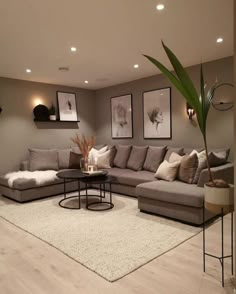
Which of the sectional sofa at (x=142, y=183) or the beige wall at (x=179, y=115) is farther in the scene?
the beige wall at (x=179, y=115)

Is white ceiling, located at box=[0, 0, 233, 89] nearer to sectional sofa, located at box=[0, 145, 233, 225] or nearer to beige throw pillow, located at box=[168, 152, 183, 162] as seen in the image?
beige throw pillow, located at box=[168, 152, 183, 162]

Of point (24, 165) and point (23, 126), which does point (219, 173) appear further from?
point (23, 126)

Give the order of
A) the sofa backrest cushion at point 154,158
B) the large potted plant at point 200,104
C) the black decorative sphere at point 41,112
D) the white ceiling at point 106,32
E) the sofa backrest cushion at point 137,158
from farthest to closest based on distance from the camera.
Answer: the black decorative sphere at point 41,112 → the sofa backrest cushion at point 137,158 → the sofa backrest cushion at point 154,158 → the white ceiling at point 106,32 → the large potted plant at point 200,104

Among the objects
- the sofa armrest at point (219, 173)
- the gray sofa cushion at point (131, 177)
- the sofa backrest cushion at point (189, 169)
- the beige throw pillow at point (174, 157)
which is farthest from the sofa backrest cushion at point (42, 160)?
the sofa armrest at point (219, 173)

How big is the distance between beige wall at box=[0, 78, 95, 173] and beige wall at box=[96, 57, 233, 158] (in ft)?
2.77

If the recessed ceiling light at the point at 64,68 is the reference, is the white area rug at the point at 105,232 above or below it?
below

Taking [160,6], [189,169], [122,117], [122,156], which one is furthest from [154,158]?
[160,6]

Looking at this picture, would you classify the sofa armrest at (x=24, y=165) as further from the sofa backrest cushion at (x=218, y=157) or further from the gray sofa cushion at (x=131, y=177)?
the sofa backrest cushion at (x=218, y=157)

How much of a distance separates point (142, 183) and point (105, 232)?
4.06ft

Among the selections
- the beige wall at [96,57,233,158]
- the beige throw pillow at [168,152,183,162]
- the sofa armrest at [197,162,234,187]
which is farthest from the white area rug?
the beige wall at [96,57,233,158]

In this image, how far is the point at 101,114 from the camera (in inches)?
255

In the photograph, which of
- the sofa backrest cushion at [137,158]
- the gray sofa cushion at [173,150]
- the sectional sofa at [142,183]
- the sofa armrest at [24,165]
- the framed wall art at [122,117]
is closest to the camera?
the sectional sofa at [142,183]

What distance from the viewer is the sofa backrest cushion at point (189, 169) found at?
11.8 ft

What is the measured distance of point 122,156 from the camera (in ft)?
17.5
